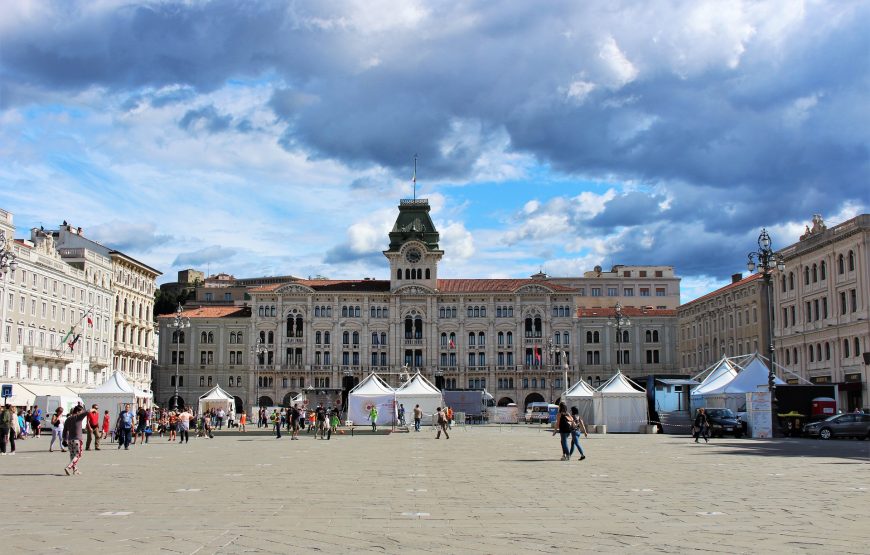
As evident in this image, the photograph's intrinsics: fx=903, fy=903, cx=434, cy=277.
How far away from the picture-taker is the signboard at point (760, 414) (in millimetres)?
44562

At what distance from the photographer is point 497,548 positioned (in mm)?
11227

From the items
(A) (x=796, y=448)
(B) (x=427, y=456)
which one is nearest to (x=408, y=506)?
(B) (x=427, y=456)

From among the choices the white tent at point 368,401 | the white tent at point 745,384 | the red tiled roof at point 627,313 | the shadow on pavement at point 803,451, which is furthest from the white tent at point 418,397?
the red tiled roof at point 627,313

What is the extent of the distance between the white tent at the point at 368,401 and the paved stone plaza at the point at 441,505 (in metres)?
29.5

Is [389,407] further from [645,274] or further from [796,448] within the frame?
[645,274]

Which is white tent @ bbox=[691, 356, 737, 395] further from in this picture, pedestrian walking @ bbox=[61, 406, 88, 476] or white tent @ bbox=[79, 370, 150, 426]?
pedestrian walking @ bbox=[61, 406, 88, 476]

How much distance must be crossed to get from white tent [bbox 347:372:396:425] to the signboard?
22119mm

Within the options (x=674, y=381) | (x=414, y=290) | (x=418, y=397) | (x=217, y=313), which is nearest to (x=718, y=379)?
(x=674, y=381)

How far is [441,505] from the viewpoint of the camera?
15.8 metres

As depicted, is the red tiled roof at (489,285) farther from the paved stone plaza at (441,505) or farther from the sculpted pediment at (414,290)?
the paved stone plaza at (441,505)

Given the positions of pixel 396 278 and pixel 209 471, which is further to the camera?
pixel 396 278

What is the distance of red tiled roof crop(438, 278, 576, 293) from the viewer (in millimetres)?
109125

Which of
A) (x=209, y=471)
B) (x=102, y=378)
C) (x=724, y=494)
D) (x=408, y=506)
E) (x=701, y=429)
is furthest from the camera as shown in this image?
(x=102, y=378)

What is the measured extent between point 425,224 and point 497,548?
103m
